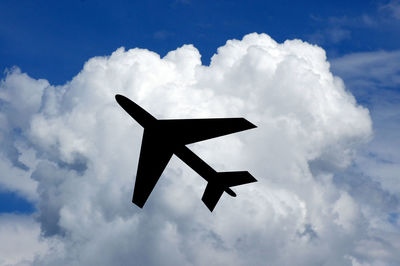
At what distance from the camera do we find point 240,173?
43.2 m

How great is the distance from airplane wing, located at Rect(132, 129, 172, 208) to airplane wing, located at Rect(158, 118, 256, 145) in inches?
79.3

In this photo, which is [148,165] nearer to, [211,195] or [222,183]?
[211,195]

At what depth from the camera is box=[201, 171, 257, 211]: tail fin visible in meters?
43.1

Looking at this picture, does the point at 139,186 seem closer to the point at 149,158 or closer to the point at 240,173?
the point at 149,158

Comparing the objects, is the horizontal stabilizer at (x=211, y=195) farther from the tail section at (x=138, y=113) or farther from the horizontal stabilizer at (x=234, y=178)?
the tail section at (x=138, y=113)

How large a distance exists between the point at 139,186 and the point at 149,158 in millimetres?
3583

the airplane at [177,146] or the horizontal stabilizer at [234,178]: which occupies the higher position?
the horizontal stabilizer at [234,178]

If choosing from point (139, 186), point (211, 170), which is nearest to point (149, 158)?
point (139, 186)

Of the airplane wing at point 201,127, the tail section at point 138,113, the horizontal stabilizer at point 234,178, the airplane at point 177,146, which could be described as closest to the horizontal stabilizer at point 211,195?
the airplane at point 177,146

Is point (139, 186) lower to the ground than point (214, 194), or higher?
lower

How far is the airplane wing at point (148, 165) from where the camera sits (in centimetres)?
3997

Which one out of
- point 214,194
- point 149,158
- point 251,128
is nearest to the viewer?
point 251,128

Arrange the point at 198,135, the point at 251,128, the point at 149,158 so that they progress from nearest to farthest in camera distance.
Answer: the point at 251,128, the point at 198,135, the point at 149,158

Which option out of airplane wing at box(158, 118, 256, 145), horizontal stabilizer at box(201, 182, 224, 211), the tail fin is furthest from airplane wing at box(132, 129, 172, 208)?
the tail fin
